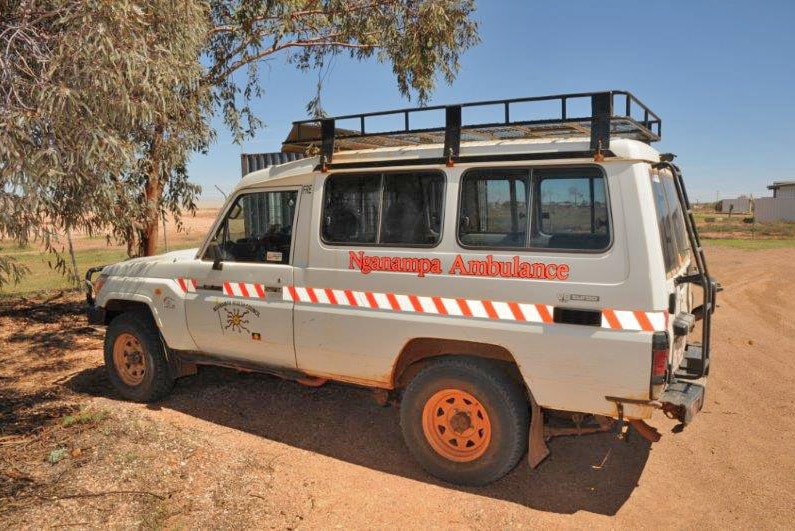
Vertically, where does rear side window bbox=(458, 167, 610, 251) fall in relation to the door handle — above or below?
above

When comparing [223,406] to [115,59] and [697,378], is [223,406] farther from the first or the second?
[697,378]

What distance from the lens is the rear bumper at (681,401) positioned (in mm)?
3594

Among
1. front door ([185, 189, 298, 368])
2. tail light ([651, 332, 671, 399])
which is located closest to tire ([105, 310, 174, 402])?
front door ([185, 189, 298, 368])

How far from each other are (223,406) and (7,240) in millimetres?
2366

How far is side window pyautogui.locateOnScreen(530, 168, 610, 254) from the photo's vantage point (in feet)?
12.0

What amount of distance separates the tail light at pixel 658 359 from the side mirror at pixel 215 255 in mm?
3503

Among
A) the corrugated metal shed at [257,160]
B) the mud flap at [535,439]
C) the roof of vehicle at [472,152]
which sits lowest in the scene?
the mud flap at [535,439]

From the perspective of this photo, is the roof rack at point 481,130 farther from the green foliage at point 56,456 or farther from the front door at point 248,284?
the green foliage at point 56,456

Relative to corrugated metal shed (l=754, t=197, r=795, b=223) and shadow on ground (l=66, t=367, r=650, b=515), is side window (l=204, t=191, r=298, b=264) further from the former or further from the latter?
corrugated metal shed (l=754, t=197, r=795, b=223)

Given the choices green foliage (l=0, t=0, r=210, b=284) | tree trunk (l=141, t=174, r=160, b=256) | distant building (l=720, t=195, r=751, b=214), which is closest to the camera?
green foliage (l=0, t=0, r=210, b=284)

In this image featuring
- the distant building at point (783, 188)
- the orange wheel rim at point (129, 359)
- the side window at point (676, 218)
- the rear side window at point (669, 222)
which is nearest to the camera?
the rear side window at point (669, 222)

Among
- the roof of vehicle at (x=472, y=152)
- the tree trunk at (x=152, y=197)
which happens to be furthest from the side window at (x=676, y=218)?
the tree trunk at (x=152, y=197)

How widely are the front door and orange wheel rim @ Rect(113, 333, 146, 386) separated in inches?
32.2

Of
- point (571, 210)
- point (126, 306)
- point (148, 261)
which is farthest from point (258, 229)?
point (571, 210)
